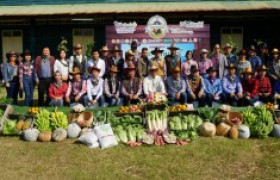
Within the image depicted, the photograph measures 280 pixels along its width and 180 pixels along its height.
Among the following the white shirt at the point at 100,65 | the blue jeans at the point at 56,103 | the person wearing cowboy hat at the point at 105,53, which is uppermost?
the person wearing cowboy hat at the point at 105,53

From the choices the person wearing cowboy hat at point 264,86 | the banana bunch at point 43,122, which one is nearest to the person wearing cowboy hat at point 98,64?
the banana bunch at point 43,122

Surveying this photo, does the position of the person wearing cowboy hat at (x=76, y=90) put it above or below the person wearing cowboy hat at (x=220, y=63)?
below

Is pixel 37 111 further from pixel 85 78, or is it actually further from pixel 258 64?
pixel 258 64

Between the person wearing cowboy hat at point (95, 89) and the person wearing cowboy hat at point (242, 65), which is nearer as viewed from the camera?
the person wearing cowboy hat at point (95, 89)

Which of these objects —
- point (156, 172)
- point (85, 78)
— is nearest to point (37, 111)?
point (85, 78)

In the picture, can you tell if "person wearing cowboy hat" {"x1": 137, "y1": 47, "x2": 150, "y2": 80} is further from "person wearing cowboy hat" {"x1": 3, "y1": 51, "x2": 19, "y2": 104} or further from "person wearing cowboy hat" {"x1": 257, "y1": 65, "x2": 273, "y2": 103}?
"person wearing cowboy hat" {"x1": 3, "y1": 51, "x2": 19, "y2": 104}

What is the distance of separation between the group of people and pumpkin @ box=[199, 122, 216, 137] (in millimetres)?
1781

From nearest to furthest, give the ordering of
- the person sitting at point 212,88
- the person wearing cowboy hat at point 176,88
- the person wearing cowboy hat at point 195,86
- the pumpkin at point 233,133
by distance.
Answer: the pumpkin at point 233,133 → the person wearing cowboy hat at point 176,88 → the person wearing cowboy hat at point 195,86 → the person sitting at point 212,88

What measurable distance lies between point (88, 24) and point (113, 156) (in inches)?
531

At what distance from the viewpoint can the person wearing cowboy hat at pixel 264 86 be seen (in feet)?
34.2

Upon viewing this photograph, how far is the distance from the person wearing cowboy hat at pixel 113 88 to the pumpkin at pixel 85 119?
67.6 inches

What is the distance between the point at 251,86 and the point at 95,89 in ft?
12.5

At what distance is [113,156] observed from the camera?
7211 mm

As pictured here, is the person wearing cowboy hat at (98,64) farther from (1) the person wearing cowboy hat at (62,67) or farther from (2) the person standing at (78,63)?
(1) the person wearing cowboy hat at (62,67)
